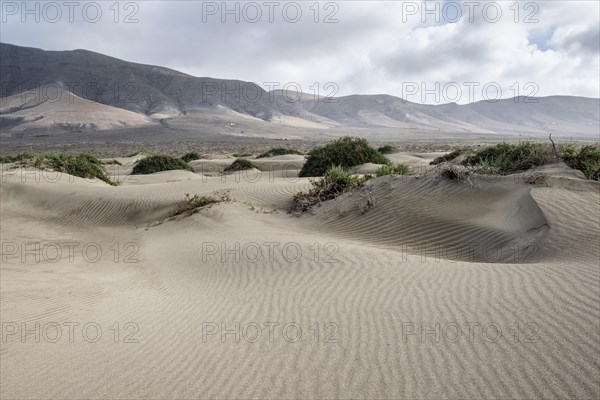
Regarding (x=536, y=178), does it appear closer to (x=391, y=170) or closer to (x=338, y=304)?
(x=391, y=170)

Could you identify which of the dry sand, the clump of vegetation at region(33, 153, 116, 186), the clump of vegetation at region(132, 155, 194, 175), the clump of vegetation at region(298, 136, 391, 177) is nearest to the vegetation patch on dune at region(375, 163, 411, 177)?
the dry sand

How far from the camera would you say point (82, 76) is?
140m

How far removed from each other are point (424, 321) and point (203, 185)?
36.2ft

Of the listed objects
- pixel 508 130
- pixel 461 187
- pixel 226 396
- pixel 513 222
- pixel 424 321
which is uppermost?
pixel 508 130

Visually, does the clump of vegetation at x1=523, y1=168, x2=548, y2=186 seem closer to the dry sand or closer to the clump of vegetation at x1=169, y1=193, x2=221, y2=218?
the dry sand

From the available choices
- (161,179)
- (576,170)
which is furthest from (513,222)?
(161,179)

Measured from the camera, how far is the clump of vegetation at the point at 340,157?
17.0 m

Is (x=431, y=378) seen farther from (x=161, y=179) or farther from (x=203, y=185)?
(x=161, y=179)

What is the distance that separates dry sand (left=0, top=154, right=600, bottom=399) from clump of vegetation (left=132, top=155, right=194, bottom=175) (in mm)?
11585

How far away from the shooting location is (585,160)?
8.59m

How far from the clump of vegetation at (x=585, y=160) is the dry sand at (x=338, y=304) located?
437 millimetres

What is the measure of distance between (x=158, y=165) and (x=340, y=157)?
9.31m

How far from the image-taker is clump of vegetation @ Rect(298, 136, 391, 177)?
1697cm

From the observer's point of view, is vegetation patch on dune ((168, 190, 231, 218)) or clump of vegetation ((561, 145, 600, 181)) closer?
clump of vegetation ((561, 145, 600, 181))
